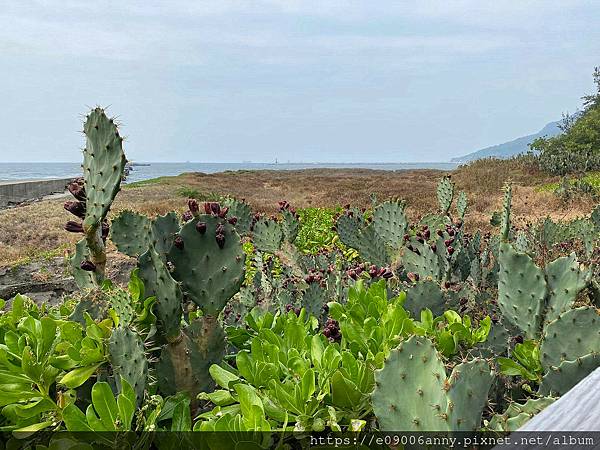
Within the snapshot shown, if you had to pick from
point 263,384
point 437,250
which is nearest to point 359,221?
point 437,250

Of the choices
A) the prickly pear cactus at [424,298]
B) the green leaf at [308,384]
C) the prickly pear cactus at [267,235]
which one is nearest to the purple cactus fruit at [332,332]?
the green leaf at [308,384]

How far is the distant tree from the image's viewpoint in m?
26.6

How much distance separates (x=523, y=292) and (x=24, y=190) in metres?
32.5

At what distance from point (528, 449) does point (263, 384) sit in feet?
2.65

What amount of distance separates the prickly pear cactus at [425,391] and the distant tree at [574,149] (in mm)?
27683

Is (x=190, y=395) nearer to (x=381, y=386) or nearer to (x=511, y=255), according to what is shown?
(x=381, y=386)

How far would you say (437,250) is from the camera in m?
3.47

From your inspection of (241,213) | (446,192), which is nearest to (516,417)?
(241,213)

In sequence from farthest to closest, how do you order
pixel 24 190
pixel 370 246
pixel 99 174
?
pixel 24 190 < pixel 370 246 < pixel 99 174

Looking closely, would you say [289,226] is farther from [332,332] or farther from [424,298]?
[332,332]

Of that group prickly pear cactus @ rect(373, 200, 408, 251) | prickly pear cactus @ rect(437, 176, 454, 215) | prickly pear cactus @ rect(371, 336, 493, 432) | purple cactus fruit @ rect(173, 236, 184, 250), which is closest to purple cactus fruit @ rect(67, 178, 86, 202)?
purple cactus fruit @ rect(173, 236, 184, 250)

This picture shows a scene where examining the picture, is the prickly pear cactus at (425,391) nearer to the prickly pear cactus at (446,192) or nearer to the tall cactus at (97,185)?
the tall cactus at (97,185)

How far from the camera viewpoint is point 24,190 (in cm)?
3028

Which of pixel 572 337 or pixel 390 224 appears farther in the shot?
pixel 390 224
